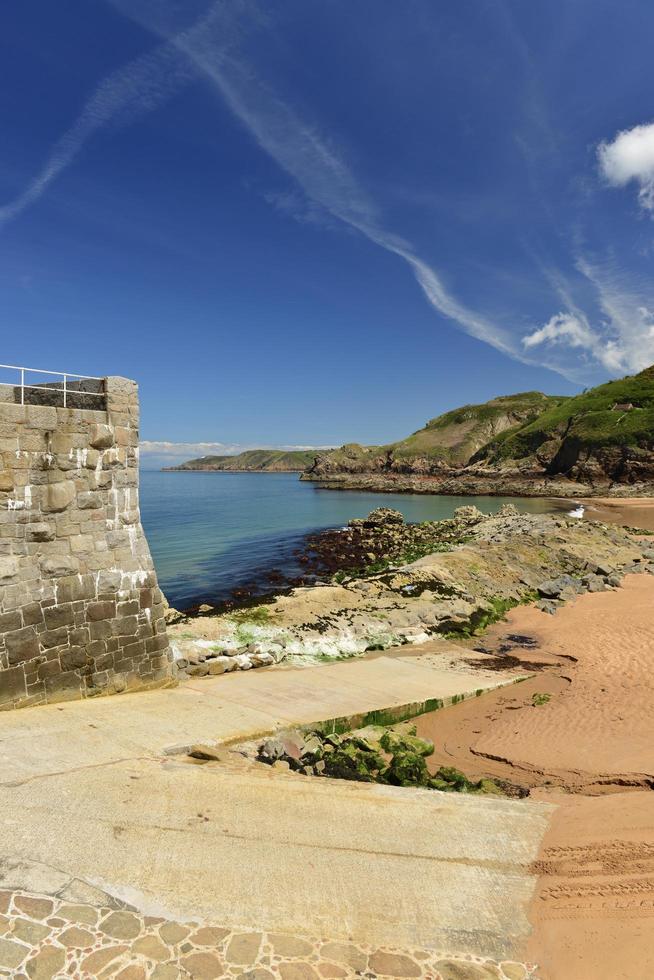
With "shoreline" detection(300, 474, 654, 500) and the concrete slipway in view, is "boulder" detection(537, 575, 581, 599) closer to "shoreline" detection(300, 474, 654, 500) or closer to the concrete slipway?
the concrete slipway

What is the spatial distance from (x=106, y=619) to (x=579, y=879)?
25.3 feet

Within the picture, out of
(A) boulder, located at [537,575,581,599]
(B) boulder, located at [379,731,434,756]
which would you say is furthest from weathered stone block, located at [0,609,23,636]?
(A) boulder, located at [537,575,581,599]

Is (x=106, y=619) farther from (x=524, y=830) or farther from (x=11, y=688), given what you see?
(x=524, y=830)

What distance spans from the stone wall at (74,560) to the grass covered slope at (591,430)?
91.0 metres

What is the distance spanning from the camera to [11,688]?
8047mm

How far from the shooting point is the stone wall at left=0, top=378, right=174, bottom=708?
8.12 meters

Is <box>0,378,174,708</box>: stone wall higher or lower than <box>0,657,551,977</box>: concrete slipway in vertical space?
higher

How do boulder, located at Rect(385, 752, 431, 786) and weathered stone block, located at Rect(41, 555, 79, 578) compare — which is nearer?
boulder, located at Rect(385, 752, 431, 786)

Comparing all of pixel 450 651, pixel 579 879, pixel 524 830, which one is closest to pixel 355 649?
pixel 450 651

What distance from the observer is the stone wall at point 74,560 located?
812 centimetres

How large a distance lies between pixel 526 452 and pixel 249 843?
377 feet

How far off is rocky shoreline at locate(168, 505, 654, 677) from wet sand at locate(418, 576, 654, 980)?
203 cm

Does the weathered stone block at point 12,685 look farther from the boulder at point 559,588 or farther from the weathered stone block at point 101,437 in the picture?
the boulder at point 559,588

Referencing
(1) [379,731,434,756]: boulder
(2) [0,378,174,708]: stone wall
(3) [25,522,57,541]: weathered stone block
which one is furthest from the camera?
(1) [379,731,434,756]: boulder
